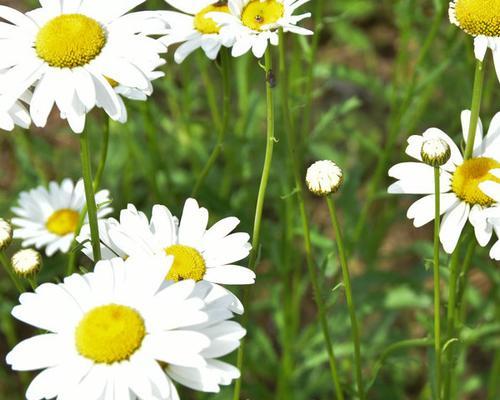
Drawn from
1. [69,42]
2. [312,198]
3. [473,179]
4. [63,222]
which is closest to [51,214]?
[63,222]

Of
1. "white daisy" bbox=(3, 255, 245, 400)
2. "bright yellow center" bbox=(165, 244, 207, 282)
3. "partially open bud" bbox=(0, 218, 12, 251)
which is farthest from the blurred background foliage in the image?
"white daisy" bbox=(3, 255, 245, 400)

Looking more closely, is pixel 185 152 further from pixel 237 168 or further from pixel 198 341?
pixel 198 341

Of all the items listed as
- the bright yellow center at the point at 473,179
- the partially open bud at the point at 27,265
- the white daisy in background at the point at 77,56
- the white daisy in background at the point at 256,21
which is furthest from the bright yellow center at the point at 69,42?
the bright yellow center at the point at 473,179

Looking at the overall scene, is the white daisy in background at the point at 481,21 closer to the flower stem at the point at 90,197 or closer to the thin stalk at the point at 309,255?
the thin stalk at the point at 309,255

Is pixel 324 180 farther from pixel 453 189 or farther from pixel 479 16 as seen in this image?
pixel 479 16

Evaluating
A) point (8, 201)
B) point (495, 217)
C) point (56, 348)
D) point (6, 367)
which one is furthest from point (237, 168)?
point (56, 348)

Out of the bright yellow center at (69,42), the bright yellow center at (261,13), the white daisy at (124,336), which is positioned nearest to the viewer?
the white daisy at (124,336)

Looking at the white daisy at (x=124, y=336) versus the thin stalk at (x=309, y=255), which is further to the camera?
the thin stalk at (x=309, y=255)
